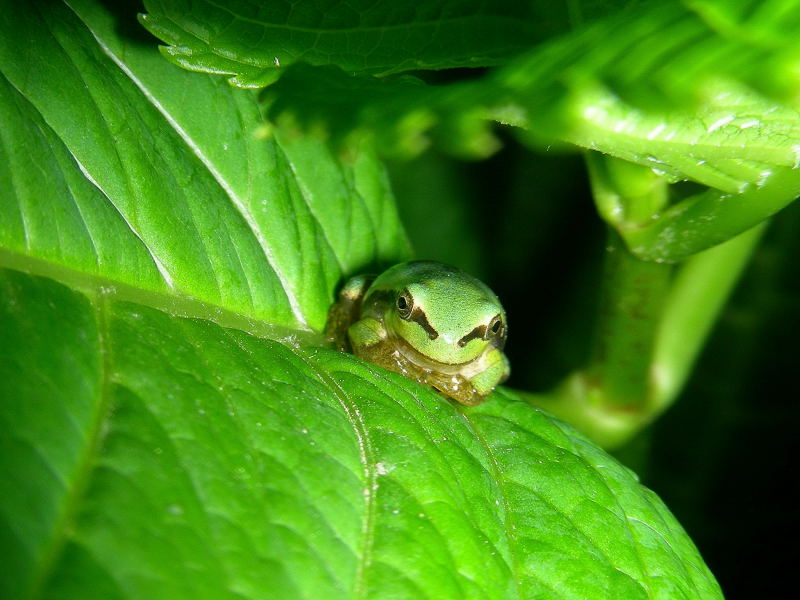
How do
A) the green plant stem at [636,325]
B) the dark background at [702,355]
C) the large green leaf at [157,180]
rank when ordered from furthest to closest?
the dark background at [702,355] < the green plant stem at [636,325] < the large green leaf at [157,180]

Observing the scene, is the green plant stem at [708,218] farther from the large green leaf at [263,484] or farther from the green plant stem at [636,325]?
the large green leaf at [263,484]

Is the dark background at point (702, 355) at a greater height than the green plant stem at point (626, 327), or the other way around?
the green plant stem at point (626, 327)

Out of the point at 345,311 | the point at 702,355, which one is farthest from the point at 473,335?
the point at 702,355

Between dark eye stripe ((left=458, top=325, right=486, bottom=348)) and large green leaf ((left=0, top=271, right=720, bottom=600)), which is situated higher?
large green leaf ((left=0, top=271, right=720, bottom=600))

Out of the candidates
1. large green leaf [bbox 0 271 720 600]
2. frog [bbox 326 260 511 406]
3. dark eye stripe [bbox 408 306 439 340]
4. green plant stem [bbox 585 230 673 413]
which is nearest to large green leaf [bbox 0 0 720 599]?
large green leaf [bbox 0 271 720 600]

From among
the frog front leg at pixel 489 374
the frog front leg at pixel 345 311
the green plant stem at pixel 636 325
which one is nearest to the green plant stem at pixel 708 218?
the green plant stem at pixel 636 325

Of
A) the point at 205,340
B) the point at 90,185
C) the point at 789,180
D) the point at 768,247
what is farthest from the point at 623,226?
the point at 768,247

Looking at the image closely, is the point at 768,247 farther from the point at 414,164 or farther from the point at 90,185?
the point at 90,185

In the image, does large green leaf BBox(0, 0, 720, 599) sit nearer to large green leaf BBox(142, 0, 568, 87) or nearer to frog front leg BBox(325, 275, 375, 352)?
frog front leg BBox(325, 275, 375, 352)
